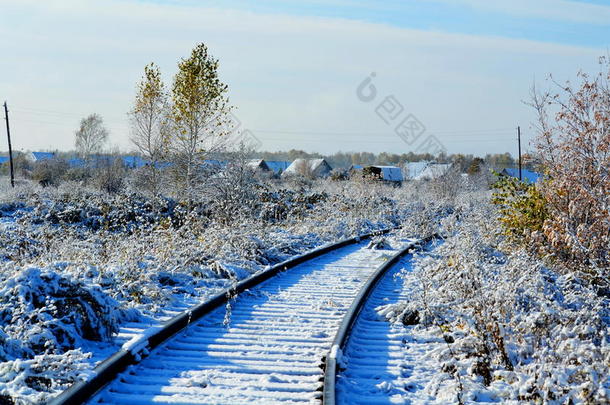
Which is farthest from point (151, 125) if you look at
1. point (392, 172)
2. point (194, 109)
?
point (392, 172)

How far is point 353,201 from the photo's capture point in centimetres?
2638

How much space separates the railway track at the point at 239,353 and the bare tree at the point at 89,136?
98453mm

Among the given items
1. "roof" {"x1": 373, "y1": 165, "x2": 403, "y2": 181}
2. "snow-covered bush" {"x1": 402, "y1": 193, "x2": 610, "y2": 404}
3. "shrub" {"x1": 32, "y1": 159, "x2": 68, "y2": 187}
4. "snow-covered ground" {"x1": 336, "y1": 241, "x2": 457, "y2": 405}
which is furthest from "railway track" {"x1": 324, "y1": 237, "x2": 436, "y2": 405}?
"roof" {"x1": 373, "y1": 165, "x2": 403, "y2": 181}

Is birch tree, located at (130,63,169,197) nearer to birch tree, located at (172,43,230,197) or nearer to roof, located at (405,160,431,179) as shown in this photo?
birch tree, located at (172,43,230,197)

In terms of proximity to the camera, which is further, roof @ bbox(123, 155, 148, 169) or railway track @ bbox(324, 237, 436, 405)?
roof @ bbox(123, 155, 148, 169)

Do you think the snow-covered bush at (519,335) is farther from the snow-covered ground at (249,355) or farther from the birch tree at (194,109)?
the birch tree at (194,109)

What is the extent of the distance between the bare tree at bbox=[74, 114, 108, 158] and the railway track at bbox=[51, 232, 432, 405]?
9845 cm

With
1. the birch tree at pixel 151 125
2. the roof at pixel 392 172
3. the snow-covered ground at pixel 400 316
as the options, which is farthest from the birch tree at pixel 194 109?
the roof at pixel 392 172

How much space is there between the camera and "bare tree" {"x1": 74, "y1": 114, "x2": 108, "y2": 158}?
10081 cm

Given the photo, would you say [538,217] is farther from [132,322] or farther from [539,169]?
[132,322]

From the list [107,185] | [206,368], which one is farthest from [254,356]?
[107,185]

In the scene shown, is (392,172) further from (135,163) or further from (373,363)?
(373,363)

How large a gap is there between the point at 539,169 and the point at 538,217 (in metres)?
1.04

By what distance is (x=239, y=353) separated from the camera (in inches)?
233
